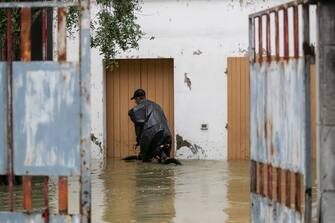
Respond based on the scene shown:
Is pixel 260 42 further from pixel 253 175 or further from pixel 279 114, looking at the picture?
pixel 253 175

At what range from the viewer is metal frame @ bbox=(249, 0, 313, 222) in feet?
17.6

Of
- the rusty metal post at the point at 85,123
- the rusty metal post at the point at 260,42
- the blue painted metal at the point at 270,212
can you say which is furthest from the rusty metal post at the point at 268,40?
the rusty metal post at the point at 85,123

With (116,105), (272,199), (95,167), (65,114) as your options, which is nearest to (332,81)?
(272,199)

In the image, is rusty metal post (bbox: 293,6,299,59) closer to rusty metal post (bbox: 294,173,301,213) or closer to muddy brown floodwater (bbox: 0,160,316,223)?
rusty metal post (bbox: 294,173,301,213)

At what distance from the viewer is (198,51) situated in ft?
52.3

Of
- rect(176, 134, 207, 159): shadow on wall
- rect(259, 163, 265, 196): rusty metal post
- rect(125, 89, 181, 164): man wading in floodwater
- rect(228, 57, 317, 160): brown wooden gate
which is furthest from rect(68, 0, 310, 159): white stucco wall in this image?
rect(259, 163, 265, 196): rusty metal post

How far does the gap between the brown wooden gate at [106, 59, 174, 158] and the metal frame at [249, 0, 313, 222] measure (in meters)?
10.1

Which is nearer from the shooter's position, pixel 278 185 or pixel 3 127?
pixel 3 127

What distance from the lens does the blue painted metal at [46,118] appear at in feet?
17.9

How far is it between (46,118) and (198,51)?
10.6 m

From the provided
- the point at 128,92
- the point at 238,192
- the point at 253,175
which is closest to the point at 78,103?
the point at 253,175

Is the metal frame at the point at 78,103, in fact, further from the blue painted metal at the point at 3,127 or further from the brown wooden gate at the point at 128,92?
the brown wooden gate at the point at 128,92

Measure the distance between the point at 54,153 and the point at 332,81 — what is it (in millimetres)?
2058

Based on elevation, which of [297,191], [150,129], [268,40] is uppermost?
[268,40]
